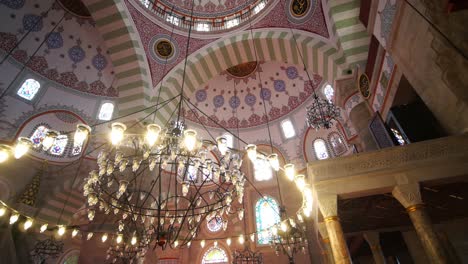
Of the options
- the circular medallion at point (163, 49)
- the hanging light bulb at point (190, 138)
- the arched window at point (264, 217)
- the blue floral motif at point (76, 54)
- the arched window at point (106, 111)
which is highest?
the blue floral motif at point (76, 54)

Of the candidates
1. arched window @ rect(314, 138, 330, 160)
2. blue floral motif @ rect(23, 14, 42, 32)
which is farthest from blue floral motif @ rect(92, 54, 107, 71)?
arched window @ rect(314, 138, 330, 160)

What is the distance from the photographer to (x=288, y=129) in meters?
12.2

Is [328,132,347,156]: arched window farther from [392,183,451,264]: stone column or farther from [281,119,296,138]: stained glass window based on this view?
[392,183,451,264]: stone column

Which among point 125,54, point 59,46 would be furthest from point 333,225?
point 59,46

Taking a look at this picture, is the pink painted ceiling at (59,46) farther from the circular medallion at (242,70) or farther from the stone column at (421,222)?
the stone column at (421,222)

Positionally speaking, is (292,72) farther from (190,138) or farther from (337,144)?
(190,138)

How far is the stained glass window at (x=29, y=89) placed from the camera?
9086 millimetres

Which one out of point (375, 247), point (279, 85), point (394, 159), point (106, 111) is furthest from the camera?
point (279, 85)

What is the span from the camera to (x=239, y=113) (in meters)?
13.1

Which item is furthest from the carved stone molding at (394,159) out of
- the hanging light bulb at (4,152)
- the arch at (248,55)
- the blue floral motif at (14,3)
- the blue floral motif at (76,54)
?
the blue floral motif at (14,3)

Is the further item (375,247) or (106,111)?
(106,111)

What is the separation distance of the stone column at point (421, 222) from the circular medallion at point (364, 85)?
3.41m

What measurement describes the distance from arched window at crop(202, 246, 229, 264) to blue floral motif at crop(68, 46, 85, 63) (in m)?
9.73

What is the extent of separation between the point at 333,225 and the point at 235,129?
30.9ft
